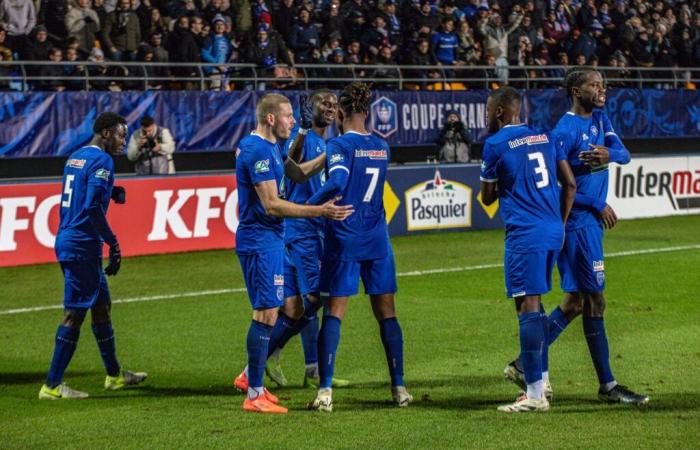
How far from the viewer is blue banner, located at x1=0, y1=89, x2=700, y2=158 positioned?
21.0m

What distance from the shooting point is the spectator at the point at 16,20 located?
21484 millimetres

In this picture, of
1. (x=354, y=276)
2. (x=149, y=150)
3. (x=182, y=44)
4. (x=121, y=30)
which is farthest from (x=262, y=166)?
(x=182, y=44)

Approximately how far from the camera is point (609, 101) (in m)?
29.7

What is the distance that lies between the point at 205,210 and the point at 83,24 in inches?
206

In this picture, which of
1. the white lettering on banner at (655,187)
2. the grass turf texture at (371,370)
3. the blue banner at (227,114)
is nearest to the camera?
the grass turf texture at (371,370)

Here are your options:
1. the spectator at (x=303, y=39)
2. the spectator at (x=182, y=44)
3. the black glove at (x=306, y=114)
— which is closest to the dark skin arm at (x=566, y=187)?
the black glove at (x=306, y=114)

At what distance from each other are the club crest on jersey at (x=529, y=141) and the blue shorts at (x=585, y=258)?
818 mm

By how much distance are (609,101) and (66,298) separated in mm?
22611

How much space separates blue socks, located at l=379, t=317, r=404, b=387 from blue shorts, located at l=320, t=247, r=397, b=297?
247mm

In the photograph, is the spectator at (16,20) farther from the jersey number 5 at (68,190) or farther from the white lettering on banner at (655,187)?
the jersey number 5 at (68,190)

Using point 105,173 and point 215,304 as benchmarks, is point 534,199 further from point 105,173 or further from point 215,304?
point 215,304

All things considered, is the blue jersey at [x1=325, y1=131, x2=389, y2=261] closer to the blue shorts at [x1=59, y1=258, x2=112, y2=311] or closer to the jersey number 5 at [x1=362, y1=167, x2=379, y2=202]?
the jersey number 5 at [x1=362, y1=167, x2=379, y2=202]

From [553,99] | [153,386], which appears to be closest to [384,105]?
[553,99]

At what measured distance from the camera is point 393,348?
8.45 meters
